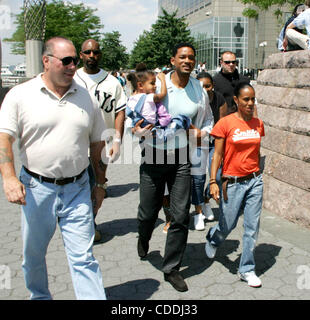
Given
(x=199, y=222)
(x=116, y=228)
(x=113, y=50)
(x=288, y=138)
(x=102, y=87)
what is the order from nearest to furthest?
(x=102, y=87)
(x=199, y=222)
(x=116, y=228)
(x=288, y=138)
(x=113, y=50)

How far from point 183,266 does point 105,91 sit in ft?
7.43

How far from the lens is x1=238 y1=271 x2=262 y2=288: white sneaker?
398cm

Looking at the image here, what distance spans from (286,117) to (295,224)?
5.03ft

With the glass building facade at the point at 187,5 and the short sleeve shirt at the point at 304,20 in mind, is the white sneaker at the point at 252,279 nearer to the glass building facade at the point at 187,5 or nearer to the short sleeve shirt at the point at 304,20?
the short sleeve shirt at the point at 304,20

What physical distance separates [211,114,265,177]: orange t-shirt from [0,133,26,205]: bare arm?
6.40 feet

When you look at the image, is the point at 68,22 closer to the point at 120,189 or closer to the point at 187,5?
the point at 187,5

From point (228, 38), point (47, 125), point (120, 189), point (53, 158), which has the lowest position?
point (120, 189)

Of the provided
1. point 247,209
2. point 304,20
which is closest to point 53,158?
point 247,209

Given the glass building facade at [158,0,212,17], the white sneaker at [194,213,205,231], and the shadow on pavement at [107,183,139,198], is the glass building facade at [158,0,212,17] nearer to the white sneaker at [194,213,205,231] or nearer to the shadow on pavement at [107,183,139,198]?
the shadow on pavement at [107,183,139,198]

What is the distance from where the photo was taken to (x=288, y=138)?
6012 mm

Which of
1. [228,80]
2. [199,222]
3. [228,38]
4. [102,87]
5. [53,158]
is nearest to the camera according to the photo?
[53,158]

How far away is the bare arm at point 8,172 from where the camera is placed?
9.41 feet
